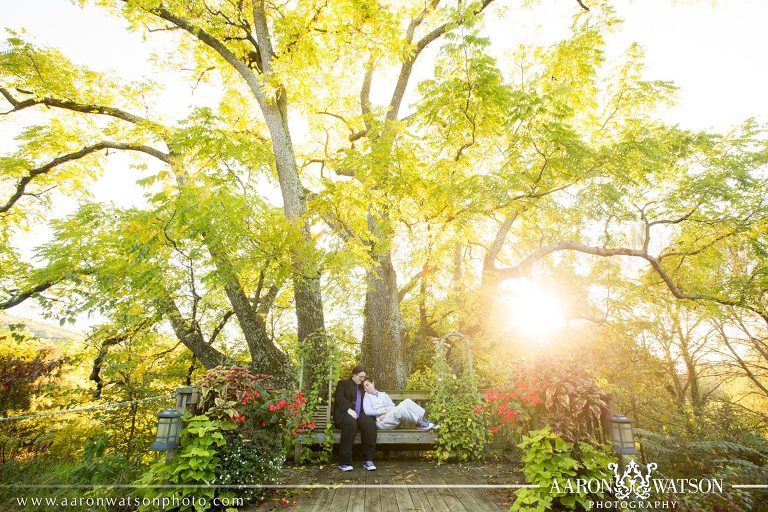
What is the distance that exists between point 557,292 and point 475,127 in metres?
6.47

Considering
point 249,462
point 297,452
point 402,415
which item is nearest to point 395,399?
point 402,415

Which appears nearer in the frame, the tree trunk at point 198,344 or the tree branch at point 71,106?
the tree trunk at point 198,344

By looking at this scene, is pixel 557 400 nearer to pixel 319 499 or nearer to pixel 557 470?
pixel 557 470

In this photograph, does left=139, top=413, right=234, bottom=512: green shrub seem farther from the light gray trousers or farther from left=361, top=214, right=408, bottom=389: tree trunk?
left=361, top=214, right=408, bottom=389: tree trunk

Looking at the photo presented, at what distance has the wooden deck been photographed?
3326mm

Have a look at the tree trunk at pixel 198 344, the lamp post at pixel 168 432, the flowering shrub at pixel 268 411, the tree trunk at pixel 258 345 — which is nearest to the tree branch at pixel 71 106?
the tree trunk at pixel 198 344

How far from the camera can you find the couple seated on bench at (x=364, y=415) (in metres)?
4.61

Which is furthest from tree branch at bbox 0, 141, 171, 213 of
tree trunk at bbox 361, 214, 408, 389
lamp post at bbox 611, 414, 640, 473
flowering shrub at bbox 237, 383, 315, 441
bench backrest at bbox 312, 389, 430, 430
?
lamp post at bbox 611, 414, 640, 473

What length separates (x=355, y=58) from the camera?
780 centimetres

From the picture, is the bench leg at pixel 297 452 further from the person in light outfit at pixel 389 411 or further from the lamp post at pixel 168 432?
the lamp post at pixel 168 432

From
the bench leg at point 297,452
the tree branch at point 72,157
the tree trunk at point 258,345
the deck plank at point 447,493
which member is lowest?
the deck plank at point 447,493

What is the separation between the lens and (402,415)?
5.24m

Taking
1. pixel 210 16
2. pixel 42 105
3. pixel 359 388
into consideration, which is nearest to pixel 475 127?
pixel 359 388

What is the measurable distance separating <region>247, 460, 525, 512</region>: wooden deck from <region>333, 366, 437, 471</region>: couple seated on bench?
248mm
